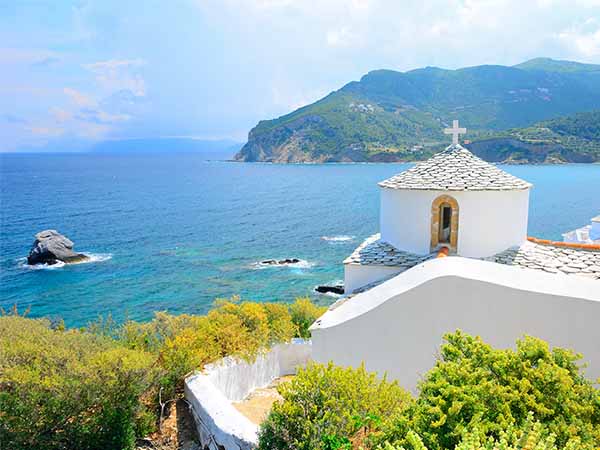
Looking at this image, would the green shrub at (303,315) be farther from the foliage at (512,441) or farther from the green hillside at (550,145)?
the green hillside at (550,145)

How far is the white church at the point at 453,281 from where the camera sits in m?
7.84

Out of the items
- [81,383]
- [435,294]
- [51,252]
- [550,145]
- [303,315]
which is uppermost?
[435,294]

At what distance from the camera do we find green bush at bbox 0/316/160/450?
8.71m

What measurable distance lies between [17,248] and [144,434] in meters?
45.6

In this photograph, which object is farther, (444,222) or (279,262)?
(279,262)

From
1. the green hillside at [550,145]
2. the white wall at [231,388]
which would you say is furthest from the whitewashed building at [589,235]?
the green hillside at [550,145]

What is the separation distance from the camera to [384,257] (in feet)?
42.5

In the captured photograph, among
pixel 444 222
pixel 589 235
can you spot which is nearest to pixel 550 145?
pixel 589 235

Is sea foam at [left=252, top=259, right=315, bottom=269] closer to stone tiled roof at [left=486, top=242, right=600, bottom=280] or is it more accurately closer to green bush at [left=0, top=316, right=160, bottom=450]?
stone tiled roof at [left=486, top=242, right=600, bottom=280]

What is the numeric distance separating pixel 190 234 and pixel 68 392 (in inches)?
1897

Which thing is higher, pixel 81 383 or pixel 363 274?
pixel 363 274

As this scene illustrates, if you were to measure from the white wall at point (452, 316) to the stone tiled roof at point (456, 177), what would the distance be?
11.9 ft

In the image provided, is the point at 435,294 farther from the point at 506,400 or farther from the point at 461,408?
the point at 461,408

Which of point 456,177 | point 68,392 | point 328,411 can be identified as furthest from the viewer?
point 456,177
